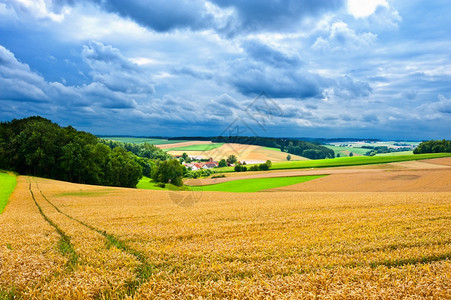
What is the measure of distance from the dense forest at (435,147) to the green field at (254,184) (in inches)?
2646

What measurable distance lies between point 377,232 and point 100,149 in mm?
61406

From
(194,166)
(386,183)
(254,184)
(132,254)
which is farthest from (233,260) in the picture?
(194,166)

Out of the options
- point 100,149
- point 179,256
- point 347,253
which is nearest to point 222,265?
point 179,256

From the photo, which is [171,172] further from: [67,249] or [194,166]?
[67,249]

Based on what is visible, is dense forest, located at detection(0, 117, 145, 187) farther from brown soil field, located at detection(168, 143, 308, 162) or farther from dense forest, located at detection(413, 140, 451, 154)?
dense forest, located at detection(413, 140, 451, 154)

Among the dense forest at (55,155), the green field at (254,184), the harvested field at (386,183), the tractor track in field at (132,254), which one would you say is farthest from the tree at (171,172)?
the tractor track in field at (132,254)

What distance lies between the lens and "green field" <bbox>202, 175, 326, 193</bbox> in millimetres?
53344

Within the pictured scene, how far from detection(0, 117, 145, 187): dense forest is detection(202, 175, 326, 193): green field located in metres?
24.5

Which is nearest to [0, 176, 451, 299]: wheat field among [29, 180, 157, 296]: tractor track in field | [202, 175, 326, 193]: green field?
[29, 180, 157, 296]: tractor track in field

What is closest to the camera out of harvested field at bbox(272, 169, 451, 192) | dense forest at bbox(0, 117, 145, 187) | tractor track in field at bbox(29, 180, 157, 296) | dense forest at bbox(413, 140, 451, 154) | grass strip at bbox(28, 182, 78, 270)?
tractor track in field at bbox(29, 180, 157, 296)

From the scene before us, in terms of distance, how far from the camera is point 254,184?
57.7 metres

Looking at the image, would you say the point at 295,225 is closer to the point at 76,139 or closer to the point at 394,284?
the point at 394,284

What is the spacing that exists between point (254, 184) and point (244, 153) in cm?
3188

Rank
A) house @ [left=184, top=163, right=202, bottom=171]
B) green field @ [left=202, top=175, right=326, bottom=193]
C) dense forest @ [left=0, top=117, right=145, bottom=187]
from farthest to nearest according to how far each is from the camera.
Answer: house @ [left=184, top=163, right=202, bottom=171], dense forest @ [left=0, top=117, right=145, bottom=187], green field @ [left=202, top=175, right=326, bottom=193]
